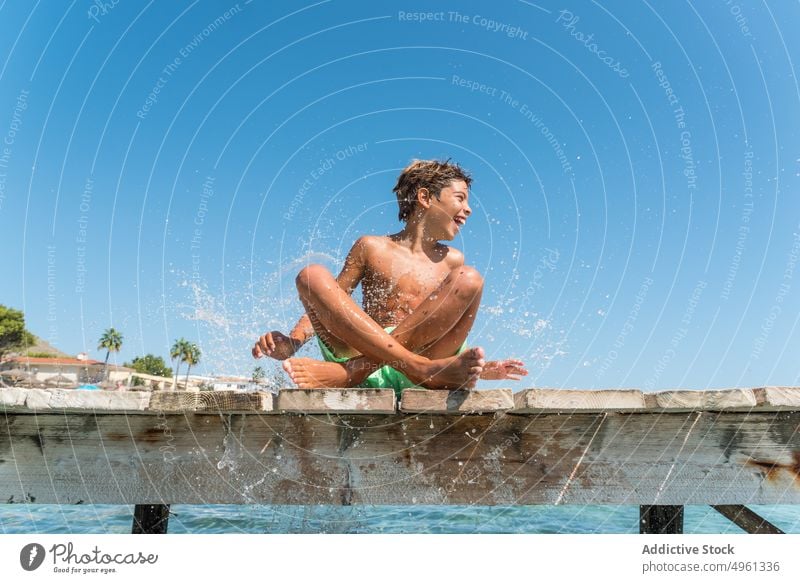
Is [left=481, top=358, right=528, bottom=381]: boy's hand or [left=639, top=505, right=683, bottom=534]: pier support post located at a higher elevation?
[left=481, top=358, right=528, bottom=381]: boy's hand

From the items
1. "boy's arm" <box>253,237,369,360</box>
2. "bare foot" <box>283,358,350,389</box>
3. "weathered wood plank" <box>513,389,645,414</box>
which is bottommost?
"weathered wood plank" <box>513,389,645,414</box>

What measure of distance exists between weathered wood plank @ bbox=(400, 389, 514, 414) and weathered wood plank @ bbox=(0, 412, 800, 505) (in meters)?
0.18

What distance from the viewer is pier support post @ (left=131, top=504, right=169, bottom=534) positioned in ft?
15.7

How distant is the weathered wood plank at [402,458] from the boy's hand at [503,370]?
0.51 metres

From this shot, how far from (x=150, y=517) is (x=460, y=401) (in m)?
3.39

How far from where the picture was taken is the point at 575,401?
2.76m

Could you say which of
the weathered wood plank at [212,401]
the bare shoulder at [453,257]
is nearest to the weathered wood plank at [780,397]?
the weathered wood plank at [212,401]

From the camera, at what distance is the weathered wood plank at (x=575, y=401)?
8.90 feet

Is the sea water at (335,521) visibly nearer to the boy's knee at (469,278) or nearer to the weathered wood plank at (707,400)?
the boy's knee at (469,278)

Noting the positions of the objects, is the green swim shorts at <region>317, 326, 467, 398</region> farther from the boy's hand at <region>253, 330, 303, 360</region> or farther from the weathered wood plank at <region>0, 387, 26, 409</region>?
the weathered wood plank at <region>0, 387, 26, 409</region>

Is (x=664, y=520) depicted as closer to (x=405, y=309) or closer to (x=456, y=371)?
(x=405, y=309)

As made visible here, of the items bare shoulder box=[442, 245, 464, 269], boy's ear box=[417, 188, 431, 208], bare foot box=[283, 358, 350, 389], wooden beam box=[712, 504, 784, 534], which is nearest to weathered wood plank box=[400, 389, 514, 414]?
bare foot box=[283, 358, 350, 389]
